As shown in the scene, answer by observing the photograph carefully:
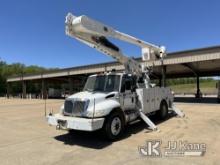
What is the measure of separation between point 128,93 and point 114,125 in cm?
167

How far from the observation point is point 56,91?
4772 centimetres

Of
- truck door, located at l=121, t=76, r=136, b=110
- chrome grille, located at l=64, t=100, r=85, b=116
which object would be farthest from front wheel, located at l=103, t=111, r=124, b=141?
chrome grille, located at l=64, t=100, r=85, b=116

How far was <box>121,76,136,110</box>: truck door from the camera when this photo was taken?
8.40 metres

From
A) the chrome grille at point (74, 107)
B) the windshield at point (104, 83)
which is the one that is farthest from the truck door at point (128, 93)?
the chrome grille at point (74, 107)

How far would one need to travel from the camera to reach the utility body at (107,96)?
7.06 m

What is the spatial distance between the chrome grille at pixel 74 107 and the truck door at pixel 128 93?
1736 mm

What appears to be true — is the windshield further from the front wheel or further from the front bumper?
the front bumper

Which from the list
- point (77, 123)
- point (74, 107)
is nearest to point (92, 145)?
point (77, 123)

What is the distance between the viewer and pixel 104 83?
27.8ft

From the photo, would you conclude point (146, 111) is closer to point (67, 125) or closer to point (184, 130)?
point (184, 130)

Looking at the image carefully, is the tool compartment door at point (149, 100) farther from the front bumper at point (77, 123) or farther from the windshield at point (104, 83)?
the front bumper at point (77, 123)

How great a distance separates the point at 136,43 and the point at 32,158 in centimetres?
680

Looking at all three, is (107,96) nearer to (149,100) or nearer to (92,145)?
(92,145)

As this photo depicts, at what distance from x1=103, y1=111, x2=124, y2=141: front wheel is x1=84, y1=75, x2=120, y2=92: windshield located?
1086mm
